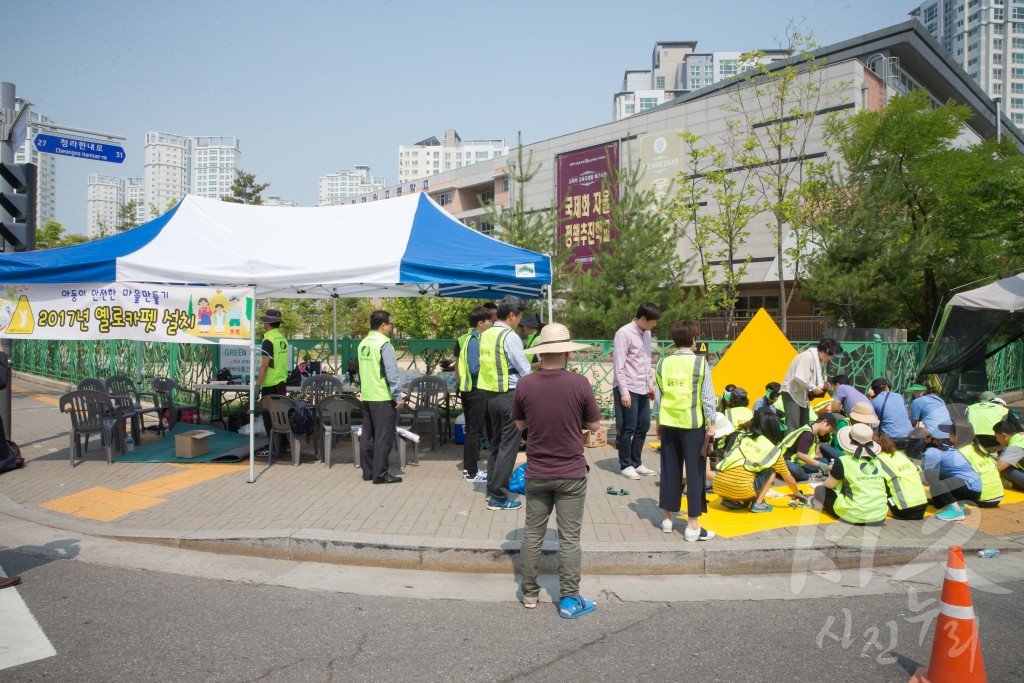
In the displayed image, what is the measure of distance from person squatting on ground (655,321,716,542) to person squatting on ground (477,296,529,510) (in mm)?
1502

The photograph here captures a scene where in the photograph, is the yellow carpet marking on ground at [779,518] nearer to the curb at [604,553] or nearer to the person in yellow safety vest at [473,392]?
the curb at [604,553]

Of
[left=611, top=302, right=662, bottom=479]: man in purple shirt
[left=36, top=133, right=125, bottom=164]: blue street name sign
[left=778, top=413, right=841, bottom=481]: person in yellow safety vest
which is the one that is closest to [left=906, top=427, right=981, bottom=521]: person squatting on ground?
[left=778, top=413, right=841, bottom=481]: person in yellow safety vest

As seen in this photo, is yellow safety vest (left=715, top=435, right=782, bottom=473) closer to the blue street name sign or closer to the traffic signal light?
the blue street name sign

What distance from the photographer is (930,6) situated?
410 ft

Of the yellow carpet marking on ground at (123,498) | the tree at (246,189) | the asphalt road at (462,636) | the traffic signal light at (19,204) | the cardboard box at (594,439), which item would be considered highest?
the tree at (246,189)

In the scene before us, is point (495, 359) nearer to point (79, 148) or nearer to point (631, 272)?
point (79, 148)

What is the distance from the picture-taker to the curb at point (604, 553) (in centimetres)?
488

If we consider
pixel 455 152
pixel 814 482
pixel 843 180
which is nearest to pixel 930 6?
pixel 455 152

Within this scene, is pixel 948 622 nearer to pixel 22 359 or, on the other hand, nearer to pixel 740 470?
pixel 740 470

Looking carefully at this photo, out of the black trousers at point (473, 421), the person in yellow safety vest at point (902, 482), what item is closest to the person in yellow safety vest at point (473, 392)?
the black trousers at point (473, 421)

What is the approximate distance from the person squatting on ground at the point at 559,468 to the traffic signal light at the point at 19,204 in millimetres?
8508

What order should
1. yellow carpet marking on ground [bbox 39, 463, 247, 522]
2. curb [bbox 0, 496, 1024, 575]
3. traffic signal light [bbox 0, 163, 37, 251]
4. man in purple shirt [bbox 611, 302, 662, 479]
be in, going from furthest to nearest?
traffic signal light [bbox 0, 163, 37, 251] < man in purple shirt [bbox 611, 302, 662, 479] < yellow carpet marking on ground [bbox 39, 463, 247, 522] < curb [bbox 0, 496, 1024, 575]

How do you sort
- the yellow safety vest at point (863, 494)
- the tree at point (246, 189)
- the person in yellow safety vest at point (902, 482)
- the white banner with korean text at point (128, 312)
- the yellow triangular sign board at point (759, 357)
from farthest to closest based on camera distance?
1. the tree at point (246, 189)
2. the yellow triangular sign board at point (759, 357)
3. the white banner with korean text at point (128, 312)
4. the person in yellow safety vest at point (902, 482)
5. the yellow safety vest at point (863, 494)

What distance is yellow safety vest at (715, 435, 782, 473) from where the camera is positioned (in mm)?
5934
